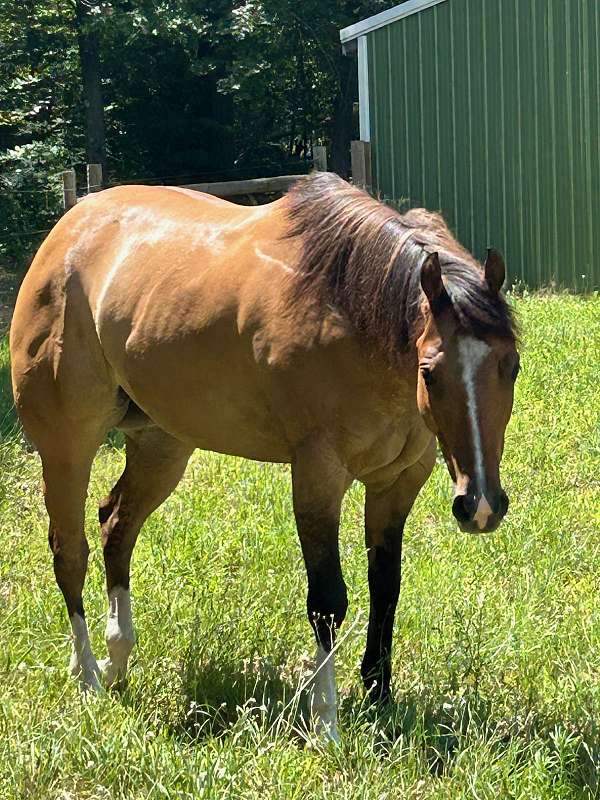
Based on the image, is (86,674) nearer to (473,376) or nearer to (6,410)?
(473,376)

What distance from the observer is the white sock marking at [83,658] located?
12.8ft

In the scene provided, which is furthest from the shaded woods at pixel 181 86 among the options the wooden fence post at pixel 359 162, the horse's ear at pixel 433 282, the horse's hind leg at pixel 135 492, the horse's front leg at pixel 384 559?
the horse's ear at pixel 433 282

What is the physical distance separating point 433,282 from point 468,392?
325 millimetres

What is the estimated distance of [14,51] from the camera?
21406mm

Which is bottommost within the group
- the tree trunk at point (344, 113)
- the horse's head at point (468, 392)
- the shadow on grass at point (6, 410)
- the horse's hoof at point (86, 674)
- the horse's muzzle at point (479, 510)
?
the horse's hoof at point (86, 674)

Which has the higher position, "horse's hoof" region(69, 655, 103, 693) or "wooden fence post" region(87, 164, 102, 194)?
→ "wooden fence post" region(87, 164, 102, 194)

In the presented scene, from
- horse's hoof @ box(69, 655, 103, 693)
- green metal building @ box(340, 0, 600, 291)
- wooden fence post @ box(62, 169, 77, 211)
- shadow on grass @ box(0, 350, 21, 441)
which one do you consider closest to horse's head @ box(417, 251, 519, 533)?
horse's hoof @ box(69, 655, 103, 693)

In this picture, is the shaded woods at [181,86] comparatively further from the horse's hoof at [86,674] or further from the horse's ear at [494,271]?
the horse's ear at [494,271]

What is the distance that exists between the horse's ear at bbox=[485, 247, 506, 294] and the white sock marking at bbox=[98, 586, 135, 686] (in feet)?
6.74

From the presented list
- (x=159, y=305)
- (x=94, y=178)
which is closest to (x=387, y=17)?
(x=94, y=178)

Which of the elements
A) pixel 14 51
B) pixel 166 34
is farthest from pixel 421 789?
pixel 14 51

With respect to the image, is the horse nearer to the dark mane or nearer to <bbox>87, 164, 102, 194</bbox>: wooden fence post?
the dark mane

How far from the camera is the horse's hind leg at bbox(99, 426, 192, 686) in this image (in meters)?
4.23

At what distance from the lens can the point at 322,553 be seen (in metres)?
3.34
